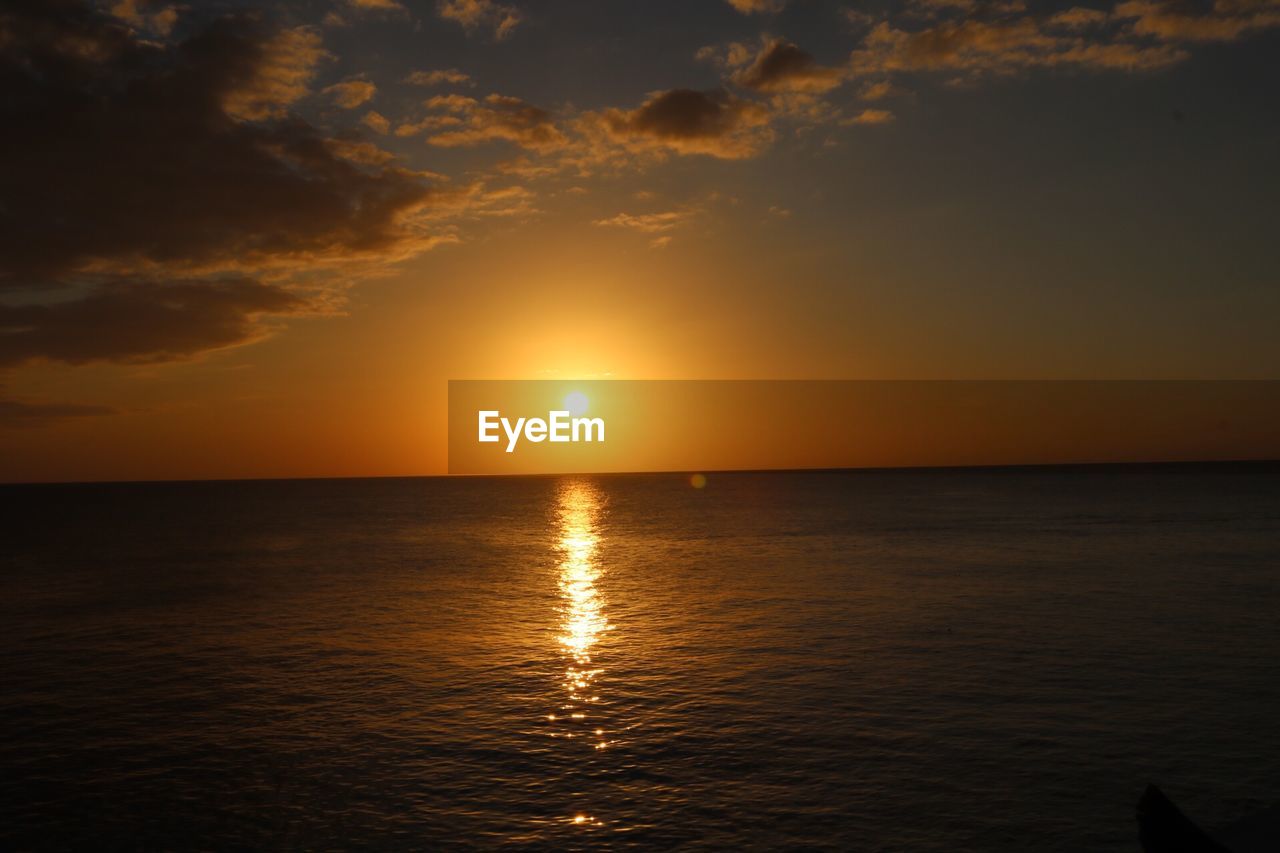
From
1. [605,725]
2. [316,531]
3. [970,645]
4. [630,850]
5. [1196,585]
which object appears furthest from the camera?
[316,531]

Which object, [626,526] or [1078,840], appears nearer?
[1078,840]

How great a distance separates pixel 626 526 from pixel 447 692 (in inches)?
4399

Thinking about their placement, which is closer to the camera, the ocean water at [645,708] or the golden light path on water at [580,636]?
the ocean water at [645,708]

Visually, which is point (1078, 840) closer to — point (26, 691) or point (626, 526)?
point (26, 691)

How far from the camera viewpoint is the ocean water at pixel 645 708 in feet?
63.4

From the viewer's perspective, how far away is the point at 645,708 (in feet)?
94.1

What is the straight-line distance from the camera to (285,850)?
59.2 feet

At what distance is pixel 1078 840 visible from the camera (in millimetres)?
17656

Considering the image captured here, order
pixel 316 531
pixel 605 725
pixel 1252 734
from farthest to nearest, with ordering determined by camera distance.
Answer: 1. pixel 316 531
2. pixel 605 725
3. pixel 1252 734

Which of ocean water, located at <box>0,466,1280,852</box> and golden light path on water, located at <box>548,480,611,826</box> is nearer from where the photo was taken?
ocean water, located at <box>0,466,1280,852</box>

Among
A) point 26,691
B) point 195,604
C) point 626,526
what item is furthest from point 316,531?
point 26,691

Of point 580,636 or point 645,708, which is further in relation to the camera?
point 580,636

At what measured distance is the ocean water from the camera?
63.4 feet

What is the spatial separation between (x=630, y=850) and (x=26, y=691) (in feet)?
Result: 87.4
